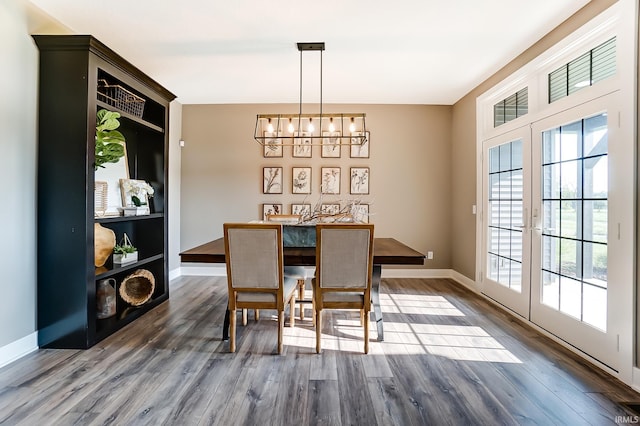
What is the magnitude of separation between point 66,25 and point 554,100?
422cm

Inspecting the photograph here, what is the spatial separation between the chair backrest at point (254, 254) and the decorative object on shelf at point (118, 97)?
1.71 m

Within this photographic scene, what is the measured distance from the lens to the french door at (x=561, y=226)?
218 centimetres

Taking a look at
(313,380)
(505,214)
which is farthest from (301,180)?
(313,380)

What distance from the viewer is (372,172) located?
4766mm

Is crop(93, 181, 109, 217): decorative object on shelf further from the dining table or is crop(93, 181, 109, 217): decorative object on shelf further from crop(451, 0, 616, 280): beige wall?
crop(451, 0, 616, 280): beige wall

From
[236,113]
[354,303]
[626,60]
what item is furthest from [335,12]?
[236,113]

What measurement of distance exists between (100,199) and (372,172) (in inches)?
134

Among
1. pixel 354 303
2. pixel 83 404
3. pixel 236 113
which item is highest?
pixel 236 113

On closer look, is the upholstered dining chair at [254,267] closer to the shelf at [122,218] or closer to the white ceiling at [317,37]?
the shelf at [122,218]

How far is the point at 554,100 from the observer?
2734 millimetres

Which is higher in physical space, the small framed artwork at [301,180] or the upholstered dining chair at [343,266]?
the small framed artwork at [301,180]

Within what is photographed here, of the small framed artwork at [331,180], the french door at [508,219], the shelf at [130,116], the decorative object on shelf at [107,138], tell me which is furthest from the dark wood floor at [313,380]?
the small framed artwork at [331,180]

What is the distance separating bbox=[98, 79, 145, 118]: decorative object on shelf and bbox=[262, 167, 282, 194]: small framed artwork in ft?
6.55

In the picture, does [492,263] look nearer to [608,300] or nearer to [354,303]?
[608,300]
